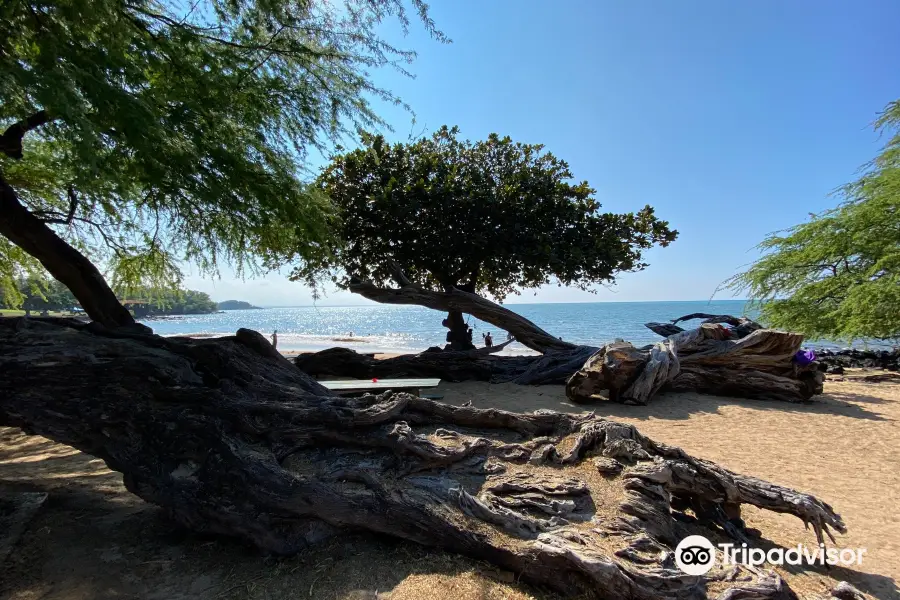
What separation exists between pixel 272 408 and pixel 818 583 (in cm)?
405

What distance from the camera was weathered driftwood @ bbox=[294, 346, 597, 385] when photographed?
11.0m

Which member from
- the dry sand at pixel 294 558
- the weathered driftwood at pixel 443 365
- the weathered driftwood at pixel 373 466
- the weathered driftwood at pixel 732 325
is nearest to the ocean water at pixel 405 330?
the weathered driftwood at pixel 732 325

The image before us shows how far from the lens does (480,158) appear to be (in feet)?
40.0

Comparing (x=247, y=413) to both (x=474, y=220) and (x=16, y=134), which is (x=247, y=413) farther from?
(x=474, y=220)

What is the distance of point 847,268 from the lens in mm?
14195

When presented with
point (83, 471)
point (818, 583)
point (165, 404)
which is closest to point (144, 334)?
point (165, 404)

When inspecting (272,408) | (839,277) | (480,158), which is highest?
(480,158)

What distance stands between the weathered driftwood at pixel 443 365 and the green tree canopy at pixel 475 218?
225cm

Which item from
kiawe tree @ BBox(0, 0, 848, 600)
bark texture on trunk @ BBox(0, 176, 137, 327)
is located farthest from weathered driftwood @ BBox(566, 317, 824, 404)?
bark texture on trunk @ BBox(0, 176, 137, 327)

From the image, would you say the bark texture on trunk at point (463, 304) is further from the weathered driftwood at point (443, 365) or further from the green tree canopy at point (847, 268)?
the green tree canopy at point (847, 268)

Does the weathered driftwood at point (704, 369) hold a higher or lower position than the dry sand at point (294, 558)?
higher

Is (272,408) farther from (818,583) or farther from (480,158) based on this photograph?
(480,158)

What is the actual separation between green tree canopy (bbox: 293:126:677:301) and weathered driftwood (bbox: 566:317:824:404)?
9.17 ft

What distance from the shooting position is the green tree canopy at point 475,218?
11078 millimetres
